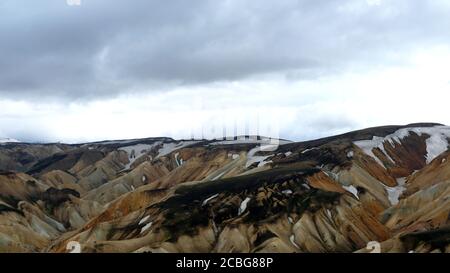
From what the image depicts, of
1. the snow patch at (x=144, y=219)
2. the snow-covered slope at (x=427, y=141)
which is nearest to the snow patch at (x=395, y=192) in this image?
the snow-covered slope at (x=427, y=141)

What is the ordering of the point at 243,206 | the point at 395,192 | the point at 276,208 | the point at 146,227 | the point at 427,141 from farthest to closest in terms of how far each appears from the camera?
the point at 427,141 → the point at 395,192 → the point at 243,206 → the point at 276,208 → the point at 146,227

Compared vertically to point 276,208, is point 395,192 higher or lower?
higher

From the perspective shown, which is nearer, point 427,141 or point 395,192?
point 395,192

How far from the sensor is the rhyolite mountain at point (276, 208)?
326ft

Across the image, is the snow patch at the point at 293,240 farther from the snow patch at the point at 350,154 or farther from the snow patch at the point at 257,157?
the snow patch at the point at 257,157

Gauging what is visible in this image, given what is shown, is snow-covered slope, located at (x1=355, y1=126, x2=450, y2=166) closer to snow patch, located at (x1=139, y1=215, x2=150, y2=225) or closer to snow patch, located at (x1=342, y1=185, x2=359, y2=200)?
snow patch, located at (x1=342, y1=185, x2=359, y2=200)

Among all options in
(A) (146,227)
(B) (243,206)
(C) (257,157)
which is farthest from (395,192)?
(A) (146,227)

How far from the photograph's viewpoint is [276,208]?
110m

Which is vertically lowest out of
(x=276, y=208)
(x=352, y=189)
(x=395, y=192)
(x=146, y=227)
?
(x=146, y=227)

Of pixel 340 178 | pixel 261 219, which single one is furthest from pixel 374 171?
pixel 261 219

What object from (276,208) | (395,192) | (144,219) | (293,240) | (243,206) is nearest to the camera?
(293,240)

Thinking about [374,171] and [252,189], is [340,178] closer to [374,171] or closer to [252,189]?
[374,171]

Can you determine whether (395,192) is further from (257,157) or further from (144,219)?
(144,219)
